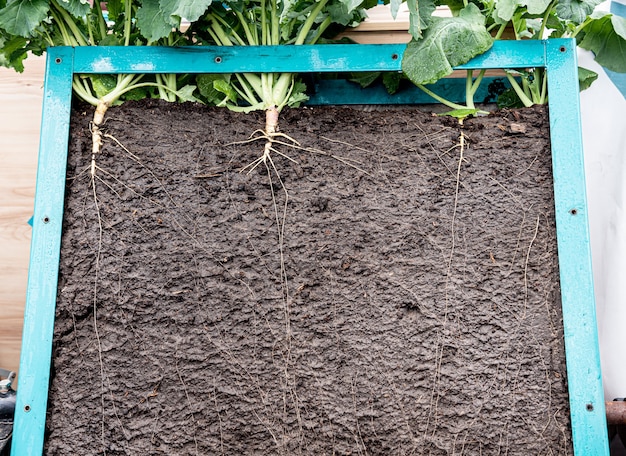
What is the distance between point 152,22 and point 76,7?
0.17 meters

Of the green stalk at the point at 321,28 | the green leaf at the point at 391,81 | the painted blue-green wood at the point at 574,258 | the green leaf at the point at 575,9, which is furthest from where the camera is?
the green leaf at the point at 391,81

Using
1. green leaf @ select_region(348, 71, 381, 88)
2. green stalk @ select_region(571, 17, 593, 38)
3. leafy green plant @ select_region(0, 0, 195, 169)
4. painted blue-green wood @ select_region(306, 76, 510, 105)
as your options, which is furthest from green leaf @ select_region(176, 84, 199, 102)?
green stalk @ select_region(571, 17, 593, 38)

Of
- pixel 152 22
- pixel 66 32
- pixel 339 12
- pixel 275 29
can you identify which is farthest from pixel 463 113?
pixel 66 32

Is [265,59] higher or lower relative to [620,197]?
higher

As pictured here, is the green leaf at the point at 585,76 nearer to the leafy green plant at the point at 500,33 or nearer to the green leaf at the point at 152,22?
the leafy green plant at the point at 500,33

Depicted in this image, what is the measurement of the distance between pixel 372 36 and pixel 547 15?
52 centimetres

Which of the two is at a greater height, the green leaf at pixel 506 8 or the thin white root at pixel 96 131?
the green leaf at pixel 506 8

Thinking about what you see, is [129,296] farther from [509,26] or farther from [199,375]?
[509,26]

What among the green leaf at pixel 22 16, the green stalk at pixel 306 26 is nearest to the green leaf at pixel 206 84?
the green stalk at pixel 306 26

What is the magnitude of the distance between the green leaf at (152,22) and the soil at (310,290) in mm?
170

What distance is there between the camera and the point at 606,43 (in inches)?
57.8

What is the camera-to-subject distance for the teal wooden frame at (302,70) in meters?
1.22

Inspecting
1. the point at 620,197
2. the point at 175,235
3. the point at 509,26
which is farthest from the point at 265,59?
the point at 620,197

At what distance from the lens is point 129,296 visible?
1278 mm
